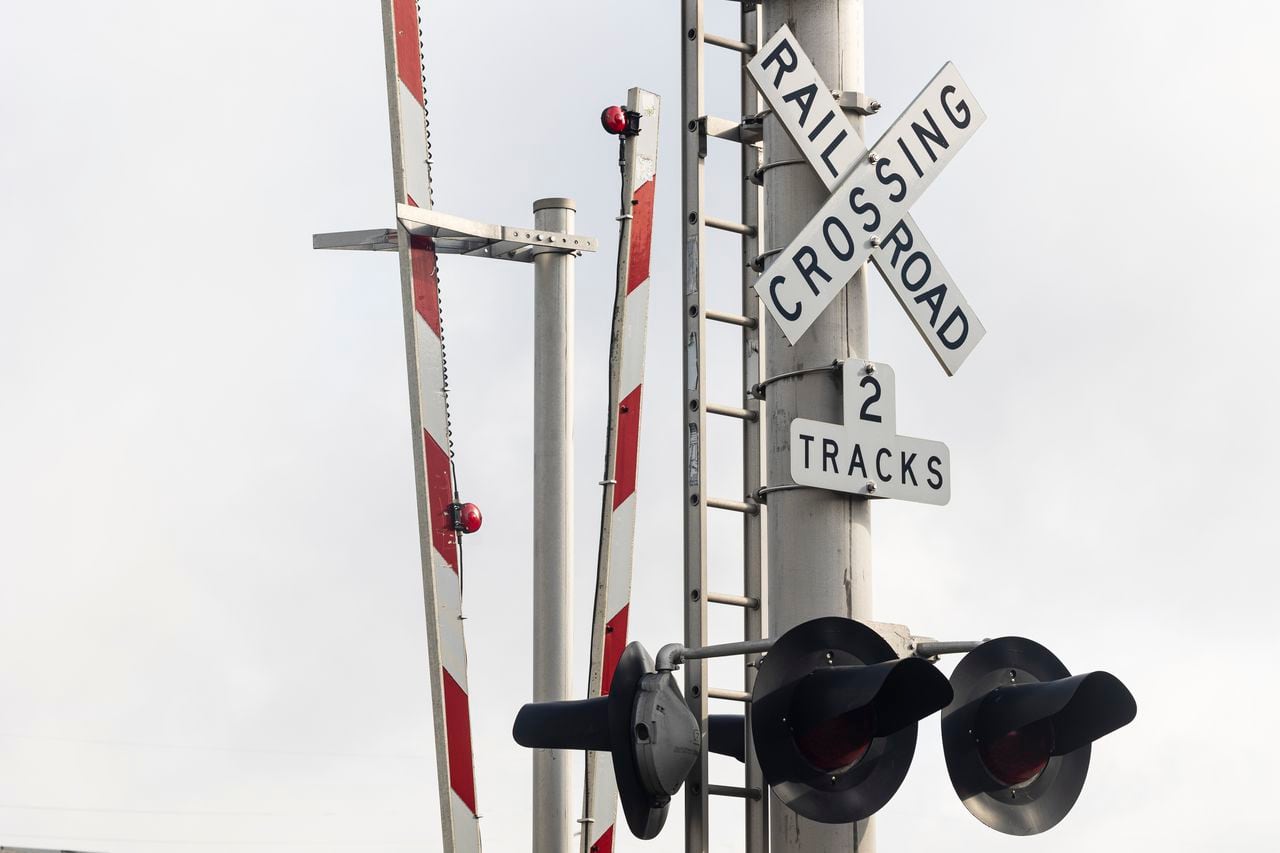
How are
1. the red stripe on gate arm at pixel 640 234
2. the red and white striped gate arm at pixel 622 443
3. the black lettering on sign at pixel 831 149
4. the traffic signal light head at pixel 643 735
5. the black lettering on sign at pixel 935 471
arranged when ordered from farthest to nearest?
1. the red stripe on gate arm at pixel 640 234
2. the red and white striped gate arm at pixel 622 443
3. the black lettering on sign at pixel 935 471
4. the black lettering on sign at pixel 831 149
5. the traffic signal light head at pixel 643 735

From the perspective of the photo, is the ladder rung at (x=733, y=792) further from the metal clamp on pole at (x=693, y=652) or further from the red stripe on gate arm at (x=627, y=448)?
the red stripe on gate arm at (x=627, y=448)

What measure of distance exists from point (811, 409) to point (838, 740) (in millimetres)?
1062

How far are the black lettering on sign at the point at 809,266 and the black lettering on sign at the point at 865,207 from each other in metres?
0.24

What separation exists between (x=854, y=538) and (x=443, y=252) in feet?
6.95

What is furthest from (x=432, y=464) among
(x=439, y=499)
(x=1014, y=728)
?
(x=1014, y=728)

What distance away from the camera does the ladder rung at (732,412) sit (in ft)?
18.6

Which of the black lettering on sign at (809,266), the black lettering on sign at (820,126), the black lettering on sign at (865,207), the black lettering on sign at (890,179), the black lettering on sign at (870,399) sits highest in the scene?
the black lettering on sign at (820,126)

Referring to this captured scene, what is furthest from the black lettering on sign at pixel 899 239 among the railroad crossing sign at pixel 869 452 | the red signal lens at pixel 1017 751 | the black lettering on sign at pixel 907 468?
the red signal lens at pixel 1017 751

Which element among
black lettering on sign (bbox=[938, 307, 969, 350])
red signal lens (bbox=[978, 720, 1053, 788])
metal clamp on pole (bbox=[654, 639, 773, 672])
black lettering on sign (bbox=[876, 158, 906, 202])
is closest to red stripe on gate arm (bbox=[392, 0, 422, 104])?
black lettering on sign (bbox=[876, 158, 906, 202])

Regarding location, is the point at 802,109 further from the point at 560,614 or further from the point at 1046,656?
the point at 560,614

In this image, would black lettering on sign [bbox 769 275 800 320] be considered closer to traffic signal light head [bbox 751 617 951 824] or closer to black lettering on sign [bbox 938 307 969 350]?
black lettering on sign [bbox 938 307 969 350]

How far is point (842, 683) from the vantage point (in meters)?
4.89

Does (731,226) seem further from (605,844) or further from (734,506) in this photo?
(605,844)

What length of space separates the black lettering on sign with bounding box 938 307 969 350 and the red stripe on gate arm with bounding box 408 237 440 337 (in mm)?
1836
